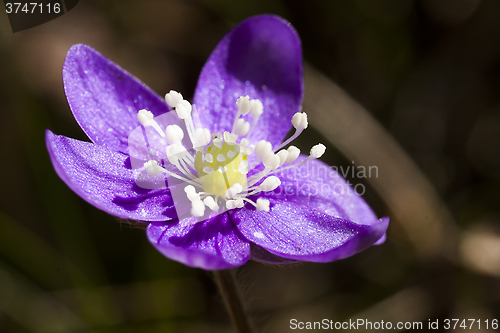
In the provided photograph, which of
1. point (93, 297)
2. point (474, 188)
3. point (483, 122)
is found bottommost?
point (93, 297)

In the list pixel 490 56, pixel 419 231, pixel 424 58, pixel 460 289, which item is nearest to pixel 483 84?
pixel 490 56

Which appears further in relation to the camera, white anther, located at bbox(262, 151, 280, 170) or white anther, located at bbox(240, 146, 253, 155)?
white anther, located at bbox(240, 146, 253, 155)

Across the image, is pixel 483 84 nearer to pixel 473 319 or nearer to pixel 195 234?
pixel 473 319

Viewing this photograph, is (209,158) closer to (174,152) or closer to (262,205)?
(174,152)

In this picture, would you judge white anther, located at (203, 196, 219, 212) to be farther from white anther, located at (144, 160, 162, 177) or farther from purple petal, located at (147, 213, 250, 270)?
white anther, located at (144, 160, 162, 177)

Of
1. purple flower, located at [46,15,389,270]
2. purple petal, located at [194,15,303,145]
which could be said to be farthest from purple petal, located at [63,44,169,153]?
purple petal, located at [194,15,303,145]

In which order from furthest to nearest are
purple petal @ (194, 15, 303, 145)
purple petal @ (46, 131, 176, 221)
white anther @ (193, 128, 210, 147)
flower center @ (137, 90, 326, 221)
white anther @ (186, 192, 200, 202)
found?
purple petal @ (194, 15, 303, 145)
white anther @ (193, 128, 210, 147)
flower center @ (137, 90, 326, 221)
white anther @ (186, 192, 200, 202)
purple petal @ (46, 131, 176, 221)

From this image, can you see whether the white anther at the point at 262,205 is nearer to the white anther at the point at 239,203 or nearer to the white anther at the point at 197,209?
the white anther at the point at 239,203

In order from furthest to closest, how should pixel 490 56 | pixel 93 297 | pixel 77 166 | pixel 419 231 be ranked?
pixel 490 56
pixel 419 231
pixel 93 297
pixel 77 166
